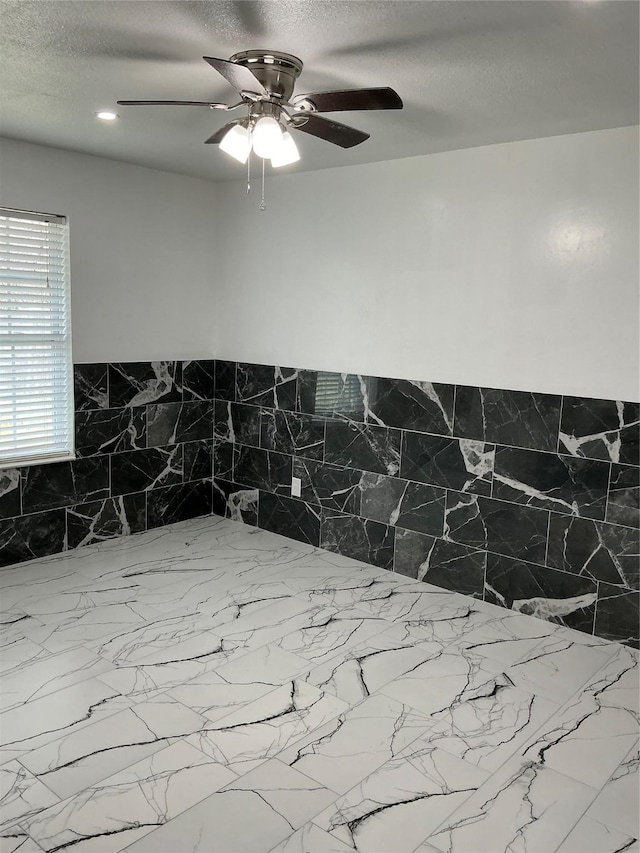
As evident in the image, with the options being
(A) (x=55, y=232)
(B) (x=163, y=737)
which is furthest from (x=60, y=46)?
(B) (x=163, y=737)

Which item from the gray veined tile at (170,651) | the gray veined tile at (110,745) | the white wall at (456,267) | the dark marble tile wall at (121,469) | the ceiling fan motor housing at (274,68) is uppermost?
the ceiling fan motor housing at (274,68)

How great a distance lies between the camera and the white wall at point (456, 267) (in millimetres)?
3361

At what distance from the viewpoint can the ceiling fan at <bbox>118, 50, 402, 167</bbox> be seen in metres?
2.36

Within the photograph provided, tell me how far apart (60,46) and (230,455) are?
10.5ft

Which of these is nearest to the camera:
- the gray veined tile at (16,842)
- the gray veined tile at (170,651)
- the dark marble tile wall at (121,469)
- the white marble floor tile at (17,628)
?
the gray veined tile at (16,842)

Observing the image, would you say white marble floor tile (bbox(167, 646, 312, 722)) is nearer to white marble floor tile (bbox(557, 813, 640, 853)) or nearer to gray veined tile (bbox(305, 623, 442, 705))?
gray veined tile (bbox(305, 623, 442, 705))

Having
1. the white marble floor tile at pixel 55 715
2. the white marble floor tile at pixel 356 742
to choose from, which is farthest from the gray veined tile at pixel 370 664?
the white marble floor tile at pixel 55 715

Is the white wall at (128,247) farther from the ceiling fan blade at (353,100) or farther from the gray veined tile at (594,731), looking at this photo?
the gray veined tile at (594,731)

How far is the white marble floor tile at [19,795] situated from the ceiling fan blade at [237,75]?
93.7 inches

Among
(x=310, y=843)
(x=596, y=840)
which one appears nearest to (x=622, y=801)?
(x=596, y=840)

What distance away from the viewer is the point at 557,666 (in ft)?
10.6

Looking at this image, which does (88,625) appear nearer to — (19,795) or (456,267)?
(19,795)

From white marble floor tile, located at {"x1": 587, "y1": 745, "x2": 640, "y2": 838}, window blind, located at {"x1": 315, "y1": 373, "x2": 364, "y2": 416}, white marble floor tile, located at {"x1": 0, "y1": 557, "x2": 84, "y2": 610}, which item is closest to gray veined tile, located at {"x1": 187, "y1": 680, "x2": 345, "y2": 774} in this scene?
white marble floor tile, located at {"x1": 587, "y1": 745, "x2": 640, "y2": 838}

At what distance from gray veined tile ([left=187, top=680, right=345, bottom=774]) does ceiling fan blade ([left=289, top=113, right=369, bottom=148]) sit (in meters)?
2.29
